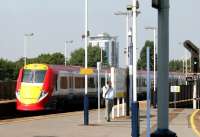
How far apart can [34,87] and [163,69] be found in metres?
34.4

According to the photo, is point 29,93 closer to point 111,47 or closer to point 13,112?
point 13,112

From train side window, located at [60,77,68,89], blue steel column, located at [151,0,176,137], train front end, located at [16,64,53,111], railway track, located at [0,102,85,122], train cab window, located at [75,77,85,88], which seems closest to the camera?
blue steel column, located at [151,0,176,137]

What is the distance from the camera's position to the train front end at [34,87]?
44.1 meters

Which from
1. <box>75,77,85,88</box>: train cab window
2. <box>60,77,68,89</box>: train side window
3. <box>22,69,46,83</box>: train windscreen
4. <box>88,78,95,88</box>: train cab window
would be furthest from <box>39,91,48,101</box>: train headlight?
<box>88,78,95,88</box>: train cab window

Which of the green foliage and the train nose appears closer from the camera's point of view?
the train nose

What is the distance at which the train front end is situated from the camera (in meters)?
44.1

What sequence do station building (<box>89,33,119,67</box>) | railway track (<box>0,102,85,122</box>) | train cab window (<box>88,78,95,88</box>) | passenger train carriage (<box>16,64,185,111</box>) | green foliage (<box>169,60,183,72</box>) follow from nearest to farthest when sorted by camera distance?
passenger train carriage (<box>16,64,185,111</box>) → railway track (<box>0,102,85,122</box>) → station building (<box>89,33,119,67</box>) → train cab window (<box>88,78,95,88</box>) → green foliage (<box>169,60,183,72</box>)

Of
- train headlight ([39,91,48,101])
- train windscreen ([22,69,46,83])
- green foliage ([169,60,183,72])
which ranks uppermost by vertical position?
green foliage ([169,60,183,72])

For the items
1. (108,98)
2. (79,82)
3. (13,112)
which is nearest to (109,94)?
(108,98)

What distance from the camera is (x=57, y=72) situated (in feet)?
157

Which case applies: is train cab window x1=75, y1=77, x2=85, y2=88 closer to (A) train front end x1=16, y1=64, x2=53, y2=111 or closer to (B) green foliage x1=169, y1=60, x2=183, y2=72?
(A) train front end x1=16, y1=64, x2=53, y2=111

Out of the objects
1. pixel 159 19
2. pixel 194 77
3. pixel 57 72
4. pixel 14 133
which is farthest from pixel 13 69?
pixel 159 19

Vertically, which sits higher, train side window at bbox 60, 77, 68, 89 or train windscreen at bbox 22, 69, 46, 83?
train windscreen at bbox 22, 69, 46, 83

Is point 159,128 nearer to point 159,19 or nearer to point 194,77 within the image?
point 159,19
